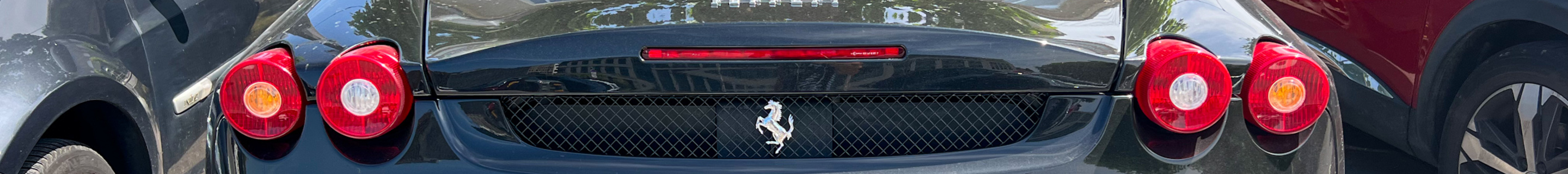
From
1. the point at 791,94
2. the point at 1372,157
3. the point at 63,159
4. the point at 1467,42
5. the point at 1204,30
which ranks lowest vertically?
the point at 1372,157

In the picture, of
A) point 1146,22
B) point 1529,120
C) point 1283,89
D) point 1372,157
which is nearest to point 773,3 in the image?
point 1146,22

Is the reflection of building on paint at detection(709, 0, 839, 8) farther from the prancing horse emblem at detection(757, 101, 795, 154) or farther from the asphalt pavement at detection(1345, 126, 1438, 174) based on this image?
the asphalt pavement at detection(1345, 126, 1438, 174)

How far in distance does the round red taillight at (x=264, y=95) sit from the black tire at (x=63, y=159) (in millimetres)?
958

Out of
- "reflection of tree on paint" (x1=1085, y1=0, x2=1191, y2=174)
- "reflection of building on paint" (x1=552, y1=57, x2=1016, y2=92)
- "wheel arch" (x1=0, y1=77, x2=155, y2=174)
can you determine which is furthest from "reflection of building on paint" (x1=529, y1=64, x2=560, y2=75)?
"wheel arch" (x1=0, y1=77, x2=155, y2=174)

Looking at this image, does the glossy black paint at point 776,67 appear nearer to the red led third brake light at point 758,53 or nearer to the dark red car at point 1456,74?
the red led third brake light at point 758,53

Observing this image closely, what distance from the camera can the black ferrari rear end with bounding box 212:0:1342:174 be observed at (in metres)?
2.21

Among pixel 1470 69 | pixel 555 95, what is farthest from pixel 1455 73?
pixel 555 95

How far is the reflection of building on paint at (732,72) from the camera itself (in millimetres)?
2197

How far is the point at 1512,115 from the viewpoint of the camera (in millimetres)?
3207

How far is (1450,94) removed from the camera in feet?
11.3

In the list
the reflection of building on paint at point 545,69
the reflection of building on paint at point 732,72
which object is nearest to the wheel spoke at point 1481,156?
the reflection of building on paint at point 732,72

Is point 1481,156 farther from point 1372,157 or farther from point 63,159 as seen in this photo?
point 63,159

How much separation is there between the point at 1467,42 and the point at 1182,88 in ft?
4.91

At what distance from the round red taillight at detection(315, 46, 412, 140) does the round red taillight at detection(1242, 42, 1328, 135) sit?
4.97 feet
